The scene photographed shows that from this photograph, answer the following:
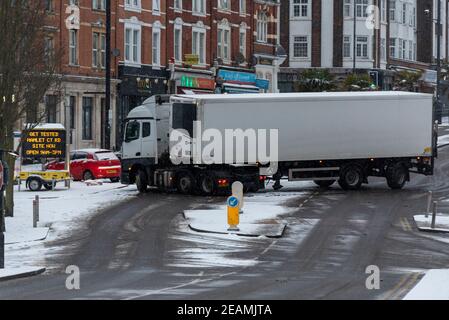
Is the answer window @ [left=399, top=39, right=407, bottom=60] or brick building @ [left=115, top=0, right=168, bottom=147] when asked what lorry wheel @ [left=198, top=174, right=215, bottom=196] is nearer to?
brick building @ [left=115, top=0, right=168, bottom=147]

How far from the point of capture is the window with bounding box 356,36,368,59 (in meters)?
102

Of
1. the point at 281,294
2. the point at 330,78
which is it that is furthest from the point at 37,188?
the point at 330,78

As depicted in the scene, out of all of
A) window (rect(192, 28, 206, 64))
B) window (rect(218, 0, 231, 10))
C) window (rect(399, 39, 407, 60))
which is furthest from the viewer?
window (rect(399, 39, 407, 60))

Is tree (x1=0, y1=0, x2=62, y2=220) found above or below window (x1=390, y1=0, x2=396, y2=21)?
below

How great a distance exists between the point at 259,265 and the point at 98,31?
4262cm

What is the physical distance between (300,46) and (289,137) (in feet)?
185

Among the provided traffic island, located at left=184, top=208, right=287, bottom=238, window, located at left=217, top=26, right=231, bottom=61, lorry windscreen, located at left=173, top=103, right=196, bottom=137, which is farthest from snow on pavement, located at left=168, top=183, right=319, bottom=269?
window, located at left=217, top=26, right=231, bottom=61

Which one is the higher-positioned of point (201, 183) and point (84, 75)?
point (84, 75)

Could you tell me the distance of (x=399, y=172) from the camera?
4928cm

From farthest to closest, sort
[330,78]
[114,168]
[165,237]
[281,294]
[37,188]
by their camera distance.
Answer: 1. [330,78]
2. [114,168]
3. [37,188]
4. [165,237]
5. [281,294]

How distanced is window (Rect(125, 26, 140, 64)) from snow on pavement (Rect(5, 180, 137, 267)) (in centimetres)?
1889

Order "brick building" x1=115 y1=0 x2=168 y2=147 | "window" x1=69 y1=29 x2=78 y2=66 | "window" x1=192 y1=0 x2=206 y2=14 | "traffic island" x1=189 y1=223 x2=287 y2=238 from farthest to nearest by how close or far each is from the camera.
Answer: "window" x1=192 y1=0 x2=206 y2=14, "brick building" x1=115 y1=0 x2=168 y2=147, "window" x1=69 y1=29 x2=78 y2=66, "traffic island" x1=189 y1=223 x2=287 y2=238
